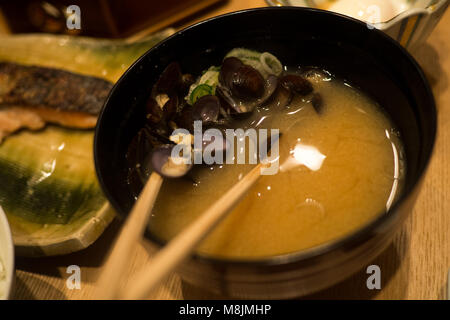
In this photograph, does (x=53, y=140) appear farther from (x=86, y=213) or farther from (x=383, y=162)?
(x=383, y=162)

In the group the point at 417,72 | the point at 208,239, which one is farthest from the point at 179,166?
the point at 417,72

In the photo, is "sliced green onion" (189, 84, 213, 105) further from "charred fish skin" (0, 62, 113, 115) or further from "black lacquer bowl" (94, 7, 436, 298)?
"charred fish skin" (0, 62, 113, 115)

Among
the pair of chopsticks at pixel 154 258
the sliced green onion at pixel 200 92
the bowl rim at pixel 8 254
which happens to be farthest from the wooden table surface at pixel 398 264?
the sliced green onion at pixel 200 92

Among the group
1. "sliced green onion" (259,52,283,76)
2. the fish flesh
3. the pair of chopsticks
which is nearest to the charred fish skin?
the fish flesh

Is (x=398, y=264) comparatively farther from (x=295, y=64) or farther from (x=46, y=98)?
(x=46, y=98)

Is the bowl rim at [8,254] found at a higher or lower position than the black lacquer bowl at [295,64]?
lower

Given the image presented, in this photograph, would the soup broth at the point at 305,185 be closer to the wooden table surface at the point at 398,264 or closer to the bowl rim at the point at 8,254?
the wooden table surface at the point at 398,264
